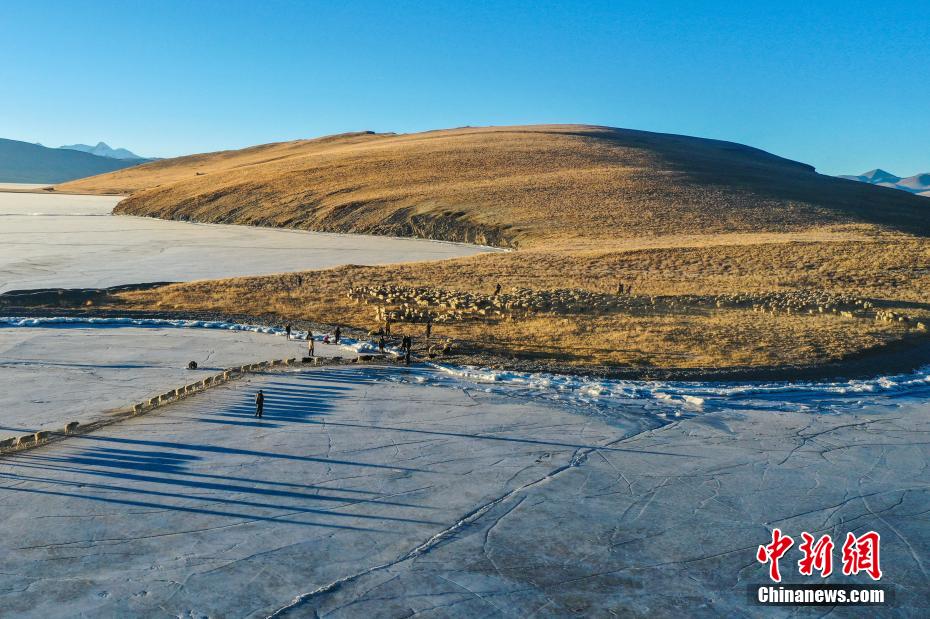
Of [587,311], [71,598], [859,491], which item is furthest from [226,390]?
[587,311]

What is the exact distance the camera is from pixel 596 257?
51.2 meters

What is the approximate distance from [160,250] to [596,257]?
30.4m

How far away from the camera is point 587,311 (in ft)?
109

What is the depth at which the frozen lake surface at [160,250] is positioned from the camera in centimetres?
4388

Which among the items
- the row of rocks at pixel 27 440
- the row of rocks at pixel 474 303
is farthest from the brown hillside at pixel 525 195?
the row of rocks at pixel 27 440

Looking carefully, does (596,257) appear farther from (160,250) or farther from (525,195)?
(160,250)

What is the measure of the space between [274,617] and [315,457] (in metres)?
5.63

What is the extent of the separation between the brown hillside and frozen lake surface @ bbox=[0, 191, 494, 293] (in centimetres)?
530

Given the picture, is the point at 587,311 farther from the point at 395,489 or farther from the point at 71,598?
the point at 71,598

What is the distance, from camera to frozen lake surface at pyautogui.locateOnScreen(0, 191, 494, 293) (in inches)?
1727

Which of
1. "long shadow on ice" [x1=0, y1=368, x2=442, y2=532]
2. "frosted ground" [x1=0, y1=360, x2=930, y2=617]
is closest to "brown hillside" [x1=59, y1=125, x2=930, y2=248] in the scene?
"frosted ground" [x1=0, y1=360, x2=930, y2=617]

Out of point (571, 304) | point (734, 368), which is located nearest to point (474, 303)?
point (571, 304)

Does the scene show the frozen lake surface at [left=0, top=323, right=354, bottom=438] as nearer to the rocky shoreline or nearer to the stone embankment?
the rocky shoreline

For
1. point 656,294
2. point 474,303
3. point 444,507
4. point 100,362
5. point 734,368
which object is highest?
point 656,294
